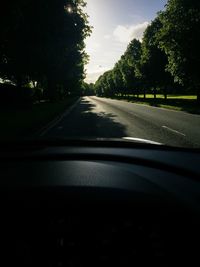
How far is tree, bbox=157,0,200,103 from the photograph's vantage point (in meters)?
30.6

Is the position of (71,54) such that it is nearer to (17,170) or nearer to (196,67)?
(196,67)

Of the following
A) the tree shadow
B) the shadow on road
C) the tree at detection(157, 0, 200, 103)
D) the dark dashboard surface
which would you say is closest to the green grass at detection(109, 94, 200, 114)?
the tree shadow

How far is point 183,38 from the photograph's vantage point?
31.3 meters

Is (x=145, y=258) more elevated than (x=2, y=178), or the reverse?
(x=2, y=178)

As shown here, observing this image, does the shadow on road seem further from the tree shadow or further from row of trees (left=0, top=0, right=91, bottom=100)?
the tree shadow

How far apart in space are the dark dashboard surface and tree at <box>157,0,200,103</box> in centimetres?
3060

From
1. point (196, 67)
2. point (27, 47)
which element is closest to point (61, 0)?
point (27, 47)

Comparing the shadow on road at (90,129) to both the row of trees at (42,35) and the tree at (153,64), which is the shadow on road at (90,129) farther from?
the tree at (153,64)

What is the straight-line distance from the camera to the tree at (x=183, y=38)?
100 feet

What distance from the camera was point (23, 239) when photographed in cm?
154

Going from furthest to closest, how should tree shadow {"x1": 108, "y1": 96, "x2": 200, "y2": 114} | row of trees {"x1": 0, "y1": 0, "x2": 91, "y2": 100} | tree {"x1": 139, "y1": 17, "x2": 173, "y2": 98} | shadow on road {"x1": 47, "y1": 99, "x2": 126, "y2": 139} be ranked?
tree {"x1": 139, "y1": 17, "x2": 173, "y2": 98}, tree shadow {"x1": 108, "y1": 96, "x2": 200, "y2": 114}, row of trees {"x1": 0, "y1": 0, "x2": 91, "y2": 100}, shadow on road {"x1": 47, "y1": 99, "x2": 126, "y2": 139}

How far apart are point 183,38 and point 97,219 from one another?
1265 inches

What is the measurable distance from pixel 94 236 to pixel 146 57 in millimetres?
48982

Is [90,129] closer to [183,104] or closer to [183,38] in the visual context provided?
[183,38]
